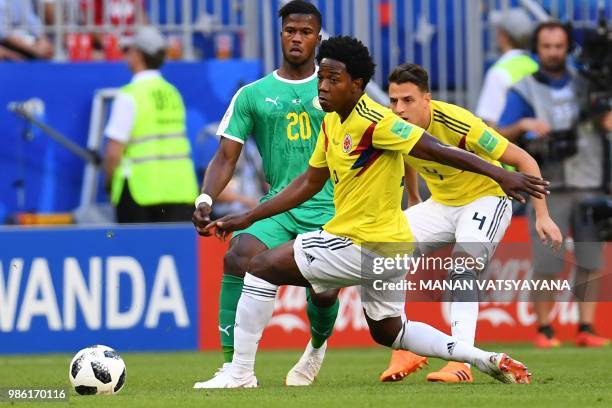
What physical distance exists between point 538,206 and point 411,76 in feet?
4.55

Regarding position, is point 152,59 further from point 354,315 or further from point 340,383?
point 340,383

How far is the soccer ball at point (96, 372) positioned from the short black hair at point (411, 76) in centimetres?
261

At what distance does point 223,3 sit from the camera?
15.6m

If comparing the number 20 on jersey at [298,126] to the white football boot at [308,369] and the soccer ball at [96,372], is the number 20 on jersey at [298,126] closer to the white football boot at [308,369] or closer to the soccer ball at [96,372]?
the white football boot at [308,369]

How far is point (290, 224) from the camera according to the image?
30.6ft

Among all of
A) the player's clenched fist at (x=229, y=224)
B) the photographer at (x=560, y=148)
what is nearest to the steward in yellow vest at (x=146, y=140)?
the photographer at (x=560, y=148)

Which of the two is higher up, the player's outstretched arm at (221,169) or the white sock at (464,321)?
the player's outstretched arm at (221,169)

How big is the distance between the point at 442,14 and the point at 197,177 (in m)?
3.14

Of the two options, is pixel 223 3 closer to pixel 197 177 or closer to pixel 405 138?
pixel 197 177

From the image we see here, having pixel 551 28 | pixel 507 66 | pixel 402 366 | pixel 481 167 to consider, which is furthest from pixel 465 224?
pixel 507 66

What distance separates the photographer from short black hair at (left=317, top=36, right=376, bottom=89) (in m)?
8.10

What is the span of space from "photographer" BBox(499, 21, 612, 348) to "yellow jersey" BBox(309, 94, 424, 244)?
4.83 metres

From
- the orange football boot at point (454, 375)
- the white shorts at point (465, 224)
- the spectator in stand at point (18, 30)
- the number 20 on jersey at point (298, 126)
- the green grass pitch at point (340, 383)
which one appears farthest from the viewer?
the spectator in stand at point (18, 30)

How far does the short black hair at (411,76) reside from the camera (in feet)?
31.1
